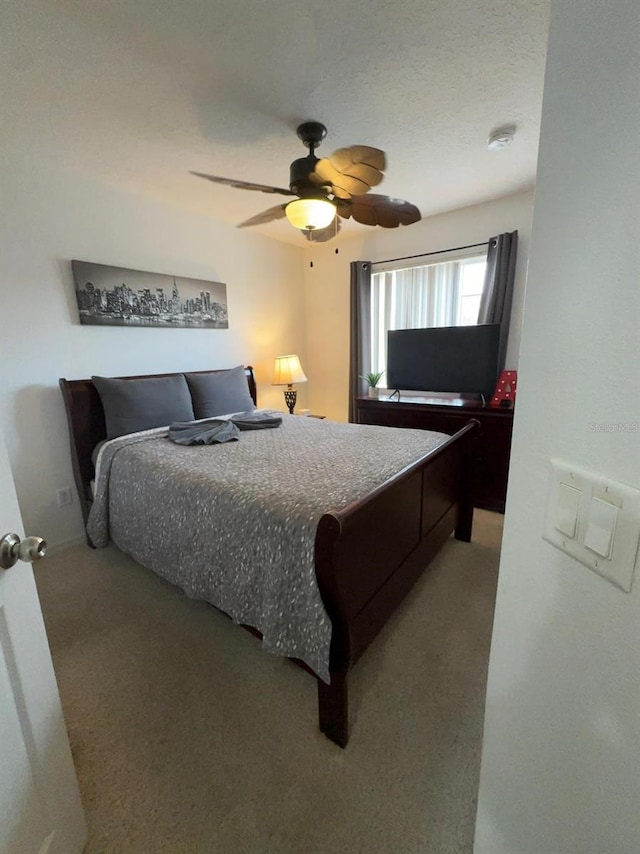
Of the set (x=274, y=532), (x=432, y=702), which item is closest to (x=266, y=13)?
(x=274, y=532)

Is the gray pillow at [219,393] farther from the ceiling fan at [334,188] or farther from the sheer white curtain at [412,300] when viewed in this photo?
the sheer white curtain at [412,300]

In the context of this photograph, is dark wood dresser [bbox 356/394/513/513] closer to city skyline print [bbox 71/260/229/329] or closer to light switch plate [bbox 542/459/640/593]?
city skyline print [bbox 71/260/229/329]

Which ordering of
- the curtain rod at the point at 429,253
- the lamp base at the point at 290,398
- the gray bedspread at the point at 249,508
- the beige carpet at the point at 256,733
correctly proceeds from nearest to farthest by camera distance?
the beige carpet at the point at 256,733, the gray bedspread at the point at 249,508, the curtain rod at the point at 429,253, the lamp base at the point at 290,398

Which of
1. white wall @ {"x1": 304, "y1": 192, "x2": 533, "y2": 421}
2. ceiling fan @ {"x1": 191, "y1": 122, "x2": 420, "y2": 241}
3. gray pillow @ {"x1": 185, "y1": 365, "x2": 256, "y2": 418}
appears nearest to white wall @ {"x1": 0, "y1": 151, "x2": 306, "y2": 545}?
gray pillow @ {"x1": 185, "y1": 365, "x2": 256, "y2": 418}

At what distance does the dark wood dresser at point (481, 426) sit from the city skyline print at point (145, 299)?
1.89 m

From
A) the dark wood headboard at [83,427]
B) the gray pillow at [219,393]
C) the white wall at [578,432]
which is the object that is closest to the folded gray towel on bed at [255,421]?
the gray pillow at [219,393]

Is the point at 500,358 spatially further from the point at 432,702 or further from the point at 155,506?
the point at 155,506

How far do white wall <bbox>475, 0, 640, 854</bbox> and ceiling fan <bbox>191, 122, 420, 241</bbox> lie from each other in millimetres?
1329

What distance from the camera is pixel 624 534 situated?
41 cm

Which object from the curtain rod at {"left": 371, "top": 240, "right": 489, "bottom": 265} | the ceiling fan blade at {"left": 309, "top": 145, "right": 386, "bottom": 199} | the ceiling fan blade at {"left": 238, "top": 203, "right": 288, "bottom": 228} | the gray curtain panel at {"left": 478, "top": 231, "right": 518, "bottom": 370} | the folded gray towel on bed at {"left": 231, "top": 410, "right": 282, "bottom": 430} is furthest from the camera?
the curtain rod at {"left": 371, "top": 240, "right": 489, "bottom": 265}

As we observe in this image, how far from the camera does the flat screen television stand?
2.98 metres

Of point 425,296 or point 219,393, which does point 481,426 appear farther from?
point 219,393

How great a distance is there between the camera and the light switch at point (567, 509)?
0.46 m

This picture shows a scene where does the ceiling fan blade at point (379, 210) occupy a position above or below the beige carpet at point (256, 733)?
above
